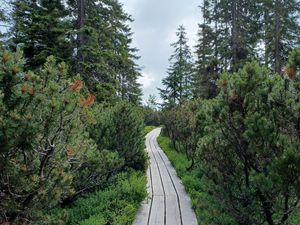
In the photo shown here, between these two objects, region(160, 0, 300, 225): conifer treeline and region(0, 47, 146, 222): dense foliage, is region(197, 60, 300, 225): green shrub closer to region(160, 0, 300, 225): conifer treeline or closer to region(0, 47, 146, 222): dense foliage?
region(160, 0, 300, 225): conifer treeline

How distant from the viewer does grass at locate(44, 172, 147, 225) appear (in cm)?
529

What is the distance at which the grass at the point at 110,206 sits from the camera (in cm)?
529

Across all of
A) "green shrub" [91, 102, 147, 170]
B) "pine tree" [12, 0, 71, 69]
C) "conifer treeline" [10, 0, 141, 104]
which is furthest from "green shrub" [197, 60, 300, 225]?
"pine tree" [12, 0, 71, 69]

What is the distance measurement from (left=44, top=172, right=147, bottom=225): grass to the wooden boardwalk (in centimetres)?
22

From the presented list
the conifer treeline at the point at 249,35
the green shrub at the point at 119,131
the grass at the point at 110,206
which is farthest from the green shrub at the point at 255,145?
the conifer treeline at the point at 249,35

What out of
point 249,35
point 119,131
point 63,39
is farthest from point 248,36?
point 119,131

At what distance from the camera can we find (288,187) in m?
2.99

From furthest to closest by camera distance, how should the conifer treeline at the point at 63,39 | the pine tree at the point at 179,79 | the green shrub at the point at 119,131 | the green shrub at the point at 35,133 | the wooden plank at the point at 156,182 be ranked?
the pine tree at the point at 179,79 → the conifer treeline at the point at 63,39 → the wooden plank at the point at 156,182 → the green shrub at the point at 119,131 → the green shrub at the point at 35,133

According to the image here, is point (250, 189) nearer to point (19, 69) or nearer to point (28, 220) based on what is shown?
point (28, 220)

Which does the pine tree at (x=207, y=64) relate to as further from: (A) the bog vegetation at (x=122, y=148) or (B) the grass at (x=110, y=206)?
(B) the grass at (x=110, y=206)

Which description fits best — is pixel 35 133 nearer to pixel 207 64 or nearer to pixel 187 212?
pixel 187 212

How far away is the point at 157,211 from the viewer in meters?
6.02

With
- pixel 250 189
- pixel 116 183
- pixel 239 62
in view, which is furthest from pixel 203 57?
pixel 250 189

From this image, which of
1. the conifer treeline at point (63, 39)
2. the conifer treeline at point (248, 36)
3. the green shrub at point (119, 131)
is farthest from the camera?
the conifer treeline at point (248, 36)
